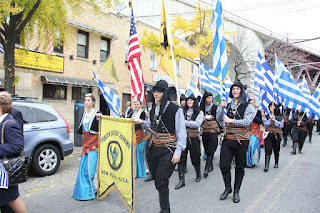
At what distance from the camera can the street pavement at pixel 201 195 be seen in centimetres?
438

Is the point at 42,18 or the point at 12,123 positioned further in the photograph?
the point at 42,18

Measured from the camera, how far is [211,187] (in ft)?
18.5

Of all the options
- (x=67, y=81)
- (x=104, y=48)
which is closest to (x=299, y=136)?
(x=67, y=81)

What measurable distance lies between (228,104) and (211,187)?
1835 millimetres

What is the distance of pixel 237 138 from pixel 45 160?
445 cm

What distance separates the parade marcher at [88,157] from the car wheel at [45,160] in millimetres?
1787

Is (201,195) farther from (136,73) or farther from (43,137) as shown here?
(43,137)

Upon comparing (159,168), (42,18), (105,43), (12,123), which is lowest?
(159,168)

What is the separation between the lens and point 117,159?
4156mm

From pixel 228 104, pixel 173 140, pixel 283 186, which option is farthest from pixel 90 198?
pixel 283 186

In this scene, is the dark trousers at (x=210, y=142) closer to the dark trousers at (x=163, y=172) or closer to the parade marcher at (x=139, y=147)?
the parade marcher at (x=139, y=147)

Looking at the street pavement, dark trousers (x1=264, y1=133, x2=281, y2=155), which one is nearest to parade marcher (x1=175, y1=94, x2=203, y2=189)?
the street pavement

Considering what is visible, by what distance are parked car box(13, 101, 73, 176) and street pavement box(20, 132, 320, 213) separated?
331 millimetres

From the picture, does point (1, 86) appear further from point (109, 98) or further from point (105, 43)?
point (109, 98)
